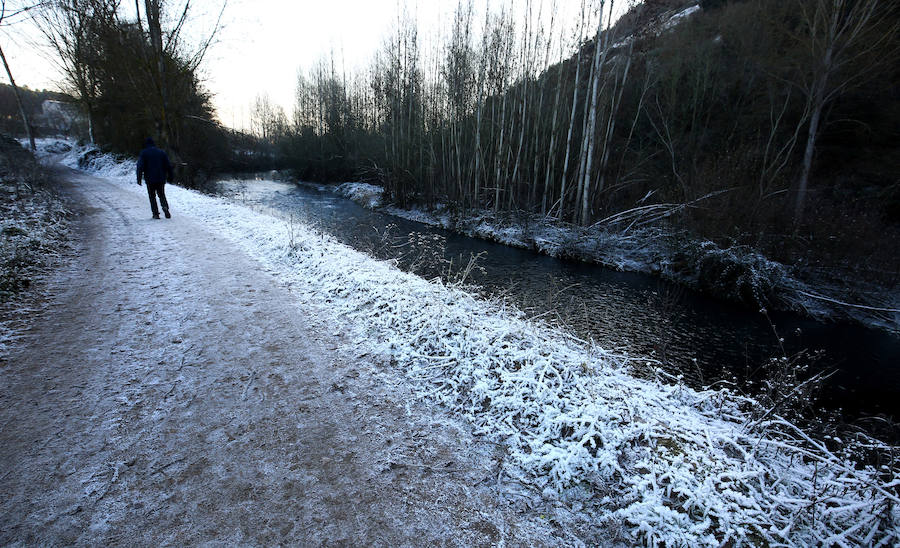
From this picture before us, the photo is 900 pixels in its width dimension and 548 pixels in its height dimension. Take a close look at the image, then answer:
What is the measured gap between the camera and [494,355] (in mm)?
3645

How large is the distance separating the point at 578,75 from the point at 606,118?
200 cm

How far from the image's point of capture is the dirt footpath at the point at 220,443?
194 cm

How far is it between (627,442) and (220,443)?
2.83 m

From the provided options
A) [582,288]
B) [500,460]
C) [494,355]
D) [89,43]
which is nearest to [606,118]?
[582,288]

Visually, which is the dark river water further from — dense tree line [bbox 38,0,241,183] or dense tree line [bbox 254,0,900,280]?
dense tree line [bbox 38,0,241,183]

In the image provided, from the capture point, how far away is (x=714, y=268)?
388 inches

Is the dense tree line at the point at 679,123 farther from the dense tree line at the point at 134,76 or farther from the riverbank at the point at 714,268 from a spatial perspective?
the dense tree line at the point at 134,76

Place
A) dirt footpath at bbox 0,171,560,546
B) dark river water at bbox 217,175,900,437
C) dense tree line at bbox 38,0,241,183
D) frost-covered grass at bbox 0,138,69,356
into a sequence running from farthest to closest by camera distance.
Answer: dense tree line at bbox 38,0,241,183 → dark river water at bbox 217,175,900,437 → frost-covered grass at bbox 0,138,69,356 → dirt footpath at bbox 0,171,560,546

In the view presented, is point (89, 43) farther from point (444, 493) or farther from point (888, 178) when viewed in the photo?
point (888, 178)

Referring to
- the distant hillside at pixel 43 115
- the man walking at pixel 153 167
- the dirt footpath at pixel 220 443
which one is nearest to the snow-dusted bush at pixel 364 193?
the man walking at pixel 153 167

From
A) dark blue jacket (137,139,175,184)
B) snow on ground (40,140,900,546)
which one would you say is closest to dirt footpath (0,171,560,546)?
Result: snow on ground (40,140,900,546)

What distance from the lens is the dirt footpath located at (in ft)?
6.37

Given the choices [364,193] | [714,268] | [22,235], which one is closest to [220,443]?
[22,235]

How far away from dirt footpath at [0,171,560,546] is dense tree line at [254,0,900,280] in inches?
441
